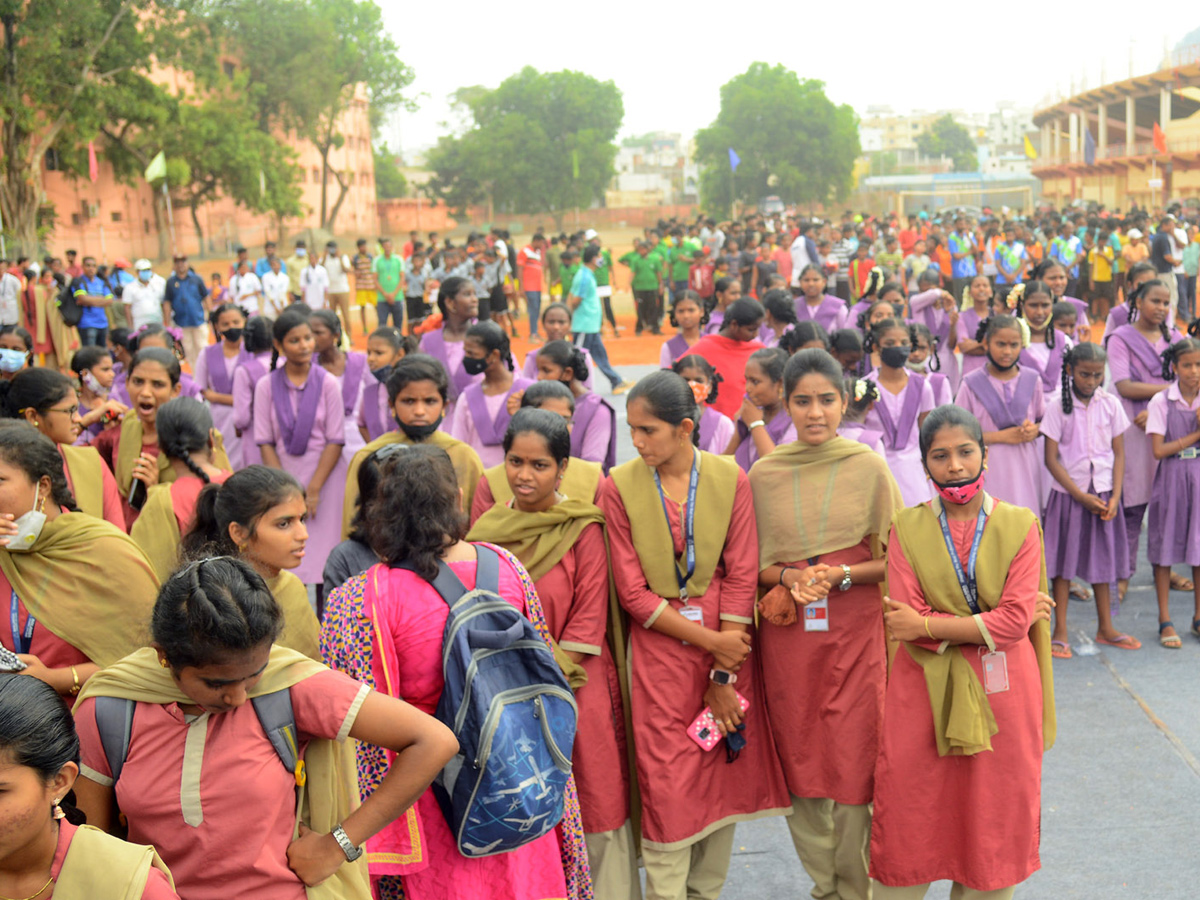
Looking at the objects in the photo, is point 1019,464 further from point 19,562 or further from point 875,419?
point 19,562

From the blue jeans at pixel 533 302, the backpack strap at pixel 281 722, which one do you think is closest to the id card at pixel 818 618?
the backpack strap at pixel 281 722

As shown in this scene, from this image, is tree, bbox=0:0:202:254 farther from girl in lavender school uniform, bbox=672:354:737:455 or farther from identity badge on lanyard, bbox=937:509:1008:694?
identity badge on lanyard, bbox=937:509:1008:694

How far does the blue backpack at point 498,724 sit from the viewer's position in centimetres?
260

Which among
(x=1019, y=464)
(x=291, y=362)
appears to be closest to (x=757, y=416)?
(x=1019, y=464)

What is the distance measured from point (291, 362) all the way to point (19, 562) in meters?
3.09

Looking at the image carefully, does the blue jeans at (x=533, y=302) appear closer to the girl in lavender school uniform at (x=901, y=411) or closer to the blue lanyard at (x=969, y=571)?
the girl in lavender school uniform at (x=901, y=411)

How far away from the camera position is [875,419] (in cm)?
577

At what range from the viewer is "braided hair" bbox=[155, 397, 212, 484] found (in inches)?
161

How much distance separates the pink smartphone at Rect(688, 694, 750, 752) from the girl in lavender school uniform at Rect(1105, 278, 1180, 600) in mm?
3795

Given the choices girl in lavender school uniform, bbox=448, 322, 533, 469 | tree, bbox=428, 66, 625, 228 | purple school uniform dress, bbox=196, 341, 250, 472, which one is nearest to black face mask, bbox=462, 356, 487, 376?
girl in lavender school uniform, bbox=448, 322, 533, 469

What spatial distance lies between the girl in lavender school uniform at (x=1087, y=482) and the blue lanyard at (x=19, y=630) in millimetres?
4757

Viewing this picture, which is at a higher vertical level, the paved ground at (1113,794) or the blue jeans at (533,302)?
the blue jeans at (533,302)

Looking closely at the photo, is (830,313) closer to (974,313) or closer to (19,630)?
(974,313)

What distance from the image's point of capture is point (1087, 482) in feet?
19.1
